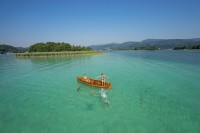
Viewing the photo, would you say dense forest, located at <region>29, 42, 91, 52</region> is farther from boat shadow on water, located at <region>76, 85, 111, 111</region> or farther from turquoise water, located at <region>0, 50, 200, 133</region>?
boat shadow on water, located at <region>76, 85, 111, 111</region>

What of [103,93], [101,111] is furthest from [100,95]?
[101,111]

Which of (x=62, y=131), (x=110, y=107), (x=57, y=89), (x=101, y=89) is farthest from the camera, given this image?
(x=57, y=89)

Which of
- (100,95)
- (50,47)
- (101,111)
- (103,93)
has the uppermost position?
(50,47)

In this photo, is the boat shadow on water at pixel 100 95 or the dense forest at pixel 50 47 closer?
the boat shadow on water at pixel 100 95

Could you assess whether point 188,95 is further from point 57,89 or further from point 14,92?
point 14,92

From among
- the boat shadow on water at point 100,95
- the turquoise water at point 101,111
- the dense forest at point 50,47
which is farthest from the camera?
the dense forest at point 50,47

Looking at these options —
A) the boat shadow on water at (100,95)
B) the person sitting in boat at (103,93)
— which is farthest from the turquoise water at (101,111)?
the person sitting in boat at (103,93)

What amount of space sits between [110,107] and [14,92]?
13.7m

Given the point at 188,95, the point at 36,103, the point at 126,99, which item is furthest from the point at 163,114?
the point at 36,103

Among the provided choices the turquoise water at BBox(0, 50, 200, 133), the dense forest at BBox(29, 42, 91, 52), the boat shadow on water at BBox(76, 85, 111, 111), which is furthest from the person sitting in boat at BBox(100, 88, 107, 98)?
the dense forest at BBox(29, 42, 91, 52)

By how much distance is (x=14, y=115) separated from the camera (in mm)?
13312

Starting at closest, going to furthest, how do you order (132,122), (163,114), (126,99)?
(132,122) < (163,114) < (126,99)

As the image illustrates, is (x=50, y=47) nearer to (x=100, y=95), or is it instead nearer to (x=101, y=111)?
(x=100, y=95)

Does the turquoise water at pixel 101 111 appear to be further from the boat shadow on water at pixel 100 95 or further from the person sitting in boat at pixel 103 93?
the person sitting in boat at pixel 103 93
